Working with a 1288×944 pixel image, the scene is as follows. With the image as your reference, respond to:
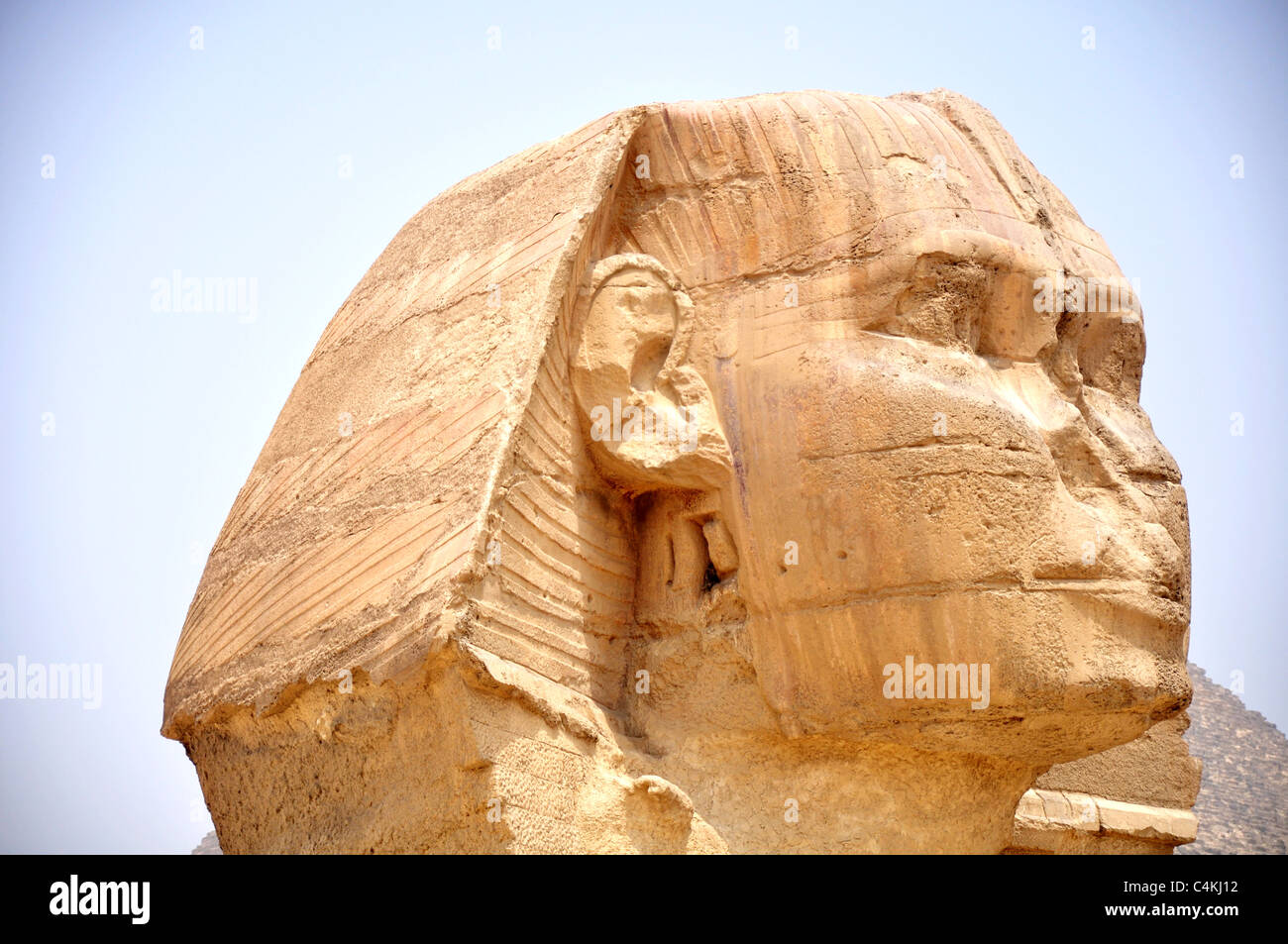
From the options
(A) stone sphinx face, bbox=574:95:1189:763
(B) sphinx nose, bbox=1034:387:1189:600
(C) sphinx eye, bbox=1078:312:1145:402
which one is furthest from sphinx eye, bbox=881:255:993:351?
(C) sphinx eye, bbox=1078:312:1145:402

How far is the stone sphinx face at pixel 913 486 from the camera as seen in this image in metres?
4.58

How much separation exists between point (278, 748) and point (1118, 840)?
3.53m

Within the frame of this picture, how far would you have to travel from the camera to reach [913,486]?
4609 millimetres

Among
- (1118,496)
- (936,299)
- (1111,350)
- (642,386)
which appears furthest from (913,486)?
(1111,350)

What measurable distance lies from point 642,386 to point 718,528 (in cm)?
50

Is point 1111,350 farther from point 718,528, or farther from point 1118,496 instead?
point 718,528

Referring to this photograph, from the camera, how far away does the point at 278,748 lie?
487cm

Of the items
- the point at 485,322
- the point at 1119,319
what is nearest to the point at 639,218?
the point at 485,322

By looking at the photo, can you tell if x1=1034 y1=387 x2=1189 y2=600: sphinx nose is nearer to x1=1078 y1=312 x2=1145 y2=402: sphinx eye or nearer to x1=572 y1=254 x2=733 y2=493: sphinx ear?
x1=1078 y1=312 x2=1145 y2=402: sphinx eye

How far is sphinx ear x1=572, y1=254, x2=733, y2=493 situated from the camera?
4910 mm

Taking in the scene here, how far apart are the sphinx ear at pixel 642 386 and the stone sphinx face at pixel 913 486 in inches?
0.4

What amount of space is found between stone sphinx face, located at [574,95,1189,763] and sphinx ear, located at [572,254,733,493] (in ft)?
0.03

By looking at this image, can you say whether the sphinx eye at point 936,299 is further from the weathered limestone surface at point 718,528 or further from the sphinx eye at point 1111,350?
the sphinx eye at point 1111,350

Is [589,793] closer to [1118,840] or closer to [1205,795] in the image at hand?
[1118,840]
